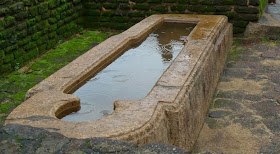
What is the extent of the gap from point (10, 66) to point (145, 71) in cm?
211

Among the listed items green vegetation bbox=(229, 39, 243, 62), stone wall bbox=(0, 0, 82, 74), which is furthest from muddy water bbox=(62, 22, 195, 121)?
stone wall bbox=(0, 0, 82, 74)

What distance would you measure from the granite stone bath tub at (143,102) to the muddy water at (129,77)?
0.10 m

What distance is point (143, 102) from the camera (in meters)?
3.32

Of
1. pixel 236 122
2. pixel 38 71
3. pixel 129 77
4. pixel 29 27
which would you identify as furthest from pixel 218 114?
pixel 29 27

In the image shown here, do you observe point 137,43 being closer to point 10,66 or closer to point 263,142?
point 10,66

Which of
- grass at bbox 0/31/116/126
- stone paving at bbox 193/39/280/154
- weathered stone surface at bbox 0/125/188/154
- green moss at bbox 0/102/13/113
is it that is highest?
weathered stone surface at bbox 0/125/188/154

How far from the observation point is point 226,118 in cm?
446

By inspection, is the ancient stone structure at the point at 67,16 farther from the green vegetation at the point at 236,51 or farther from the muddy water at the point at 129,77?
the muddy water at the point at 129,77

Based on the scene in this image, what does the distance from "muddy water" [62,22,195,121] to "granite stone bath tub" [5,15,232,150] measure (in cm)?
10

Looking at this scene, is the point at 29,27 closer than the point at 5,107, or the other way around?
the point at 5,107

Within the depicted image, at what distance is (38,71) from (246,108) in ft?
9.20

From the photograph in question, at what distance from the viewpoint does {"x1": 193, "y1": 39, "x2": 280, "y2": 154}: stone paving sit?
13.0ft

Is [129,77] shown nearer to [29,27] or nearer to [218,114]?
[218,114]

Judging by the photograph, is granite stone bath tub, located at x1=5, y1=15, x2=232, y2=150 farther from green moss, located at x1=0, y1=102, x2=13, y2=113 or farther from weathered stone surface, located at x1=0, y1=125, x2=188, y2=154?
green moss, located at x1=0, y1=102, x2=13, y2=113
